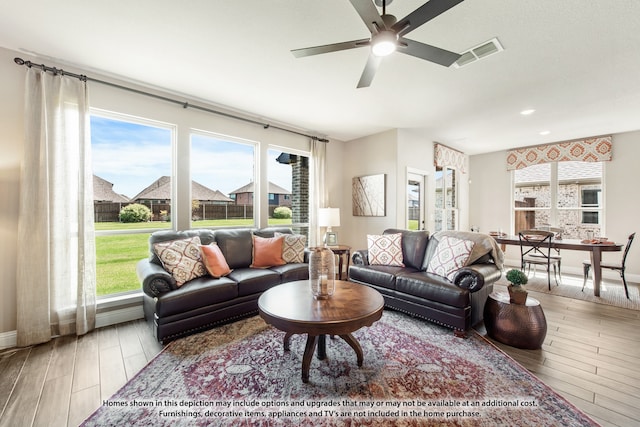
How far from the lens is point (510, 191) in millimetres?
5914

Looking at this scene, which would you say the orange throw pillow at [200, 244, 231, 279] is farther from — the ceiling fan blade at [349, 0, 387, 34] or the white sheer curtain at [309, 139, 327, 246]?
the ceiling fan blade at [349, 0, 387, 34]

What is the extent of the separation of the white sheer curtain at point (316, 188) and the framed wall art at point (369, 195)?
70 cm

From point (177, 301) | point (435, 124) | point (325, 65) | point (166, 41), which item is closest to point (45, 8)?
point (166, 41)

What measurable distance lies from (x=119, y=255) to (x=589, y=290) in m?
6.76

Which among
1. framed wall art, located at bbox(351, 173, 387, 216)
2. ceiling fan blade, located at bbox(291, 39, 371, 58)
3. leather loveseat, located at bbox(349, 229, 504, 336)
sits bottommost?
leather loveseat, located at bbox(349, 229, 504, 336)

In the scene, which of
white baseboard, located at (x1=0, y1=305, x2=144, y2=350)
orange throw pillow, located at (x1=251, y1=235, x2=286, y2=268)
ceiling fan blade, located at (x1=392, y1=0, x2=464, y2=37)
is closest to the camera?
ceiling fan blade, located at (x1=392, y1=0, x2=464, y2=37)

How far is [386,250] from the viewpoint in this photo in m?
3.51

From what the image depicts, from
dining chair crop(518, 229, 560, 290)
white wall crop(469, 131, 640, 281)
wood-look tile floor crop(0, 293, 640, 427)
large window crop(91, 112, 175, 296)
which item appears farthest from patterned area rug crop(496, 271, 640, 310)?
large window crop(91, 112, 175, 296)

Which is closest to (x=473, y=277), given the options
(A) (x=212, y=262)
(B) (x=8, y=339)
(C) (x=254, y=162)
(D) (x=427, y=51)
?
(D) (x=427, y=51)

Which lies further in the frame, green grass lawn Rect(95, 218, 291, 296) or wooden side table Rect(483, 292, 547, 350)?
green grass lawn Rect(95, 218, 291, 296)

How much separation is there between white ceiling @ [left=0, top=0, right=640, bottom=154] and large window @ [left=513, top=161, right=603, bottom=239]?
1360 mm

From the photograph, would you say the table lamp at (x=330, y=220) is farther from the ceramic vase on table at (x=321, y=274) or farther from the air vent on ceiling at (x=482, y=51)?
the air vent on ceiling at (x=482, y=51)

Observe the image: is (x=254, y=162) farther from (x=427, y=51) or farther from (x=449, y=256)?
(x=449, y=256)

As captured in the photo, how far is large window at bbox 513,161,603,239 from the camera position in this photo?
16.3 feet
